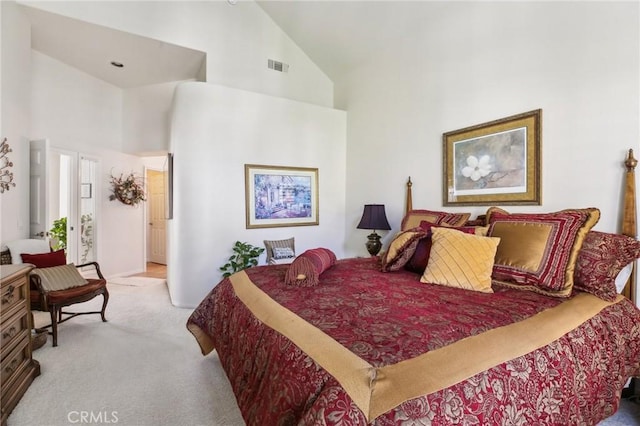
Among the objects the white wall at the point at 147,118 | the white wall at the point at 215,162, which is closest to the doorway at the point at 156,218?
the white wall at the point at 147,118

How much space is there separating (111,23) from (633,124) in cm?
525

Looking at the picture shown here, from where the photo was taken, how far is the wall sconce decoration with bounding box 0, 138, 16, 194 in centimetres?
312

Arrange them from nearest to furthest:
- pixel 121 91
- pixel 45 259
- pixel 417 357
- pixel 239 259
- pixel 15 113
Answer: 1. pixel 417 357
2. pixel 45 259
3. pixel 15 113
4. pixel 239 259
5. pixel 121 91

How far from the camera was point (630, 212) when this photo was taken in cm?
196

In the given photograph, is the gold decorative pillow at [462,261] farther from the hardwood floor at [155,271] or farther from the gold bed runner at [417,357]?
the hardwood floor at [155,271]

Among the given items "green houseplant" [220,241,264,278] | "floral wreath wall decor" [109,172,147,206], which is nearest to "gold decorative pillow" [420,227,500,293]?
"green houseplant" [220,241,264,278]

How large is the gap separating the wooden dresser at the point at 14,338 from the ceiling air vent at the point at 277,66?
12.9 ft

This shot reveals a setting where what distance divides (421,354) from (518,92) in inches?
102

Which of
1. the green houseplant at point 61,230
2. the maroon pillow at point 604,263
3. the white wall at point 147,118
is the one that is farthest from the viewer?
the white wall at point 147,118

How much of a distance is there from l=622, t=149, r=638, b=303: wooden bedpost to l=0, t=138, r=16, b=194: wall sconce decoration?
5497 mm

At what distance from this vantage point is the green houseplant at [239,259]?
3861mm

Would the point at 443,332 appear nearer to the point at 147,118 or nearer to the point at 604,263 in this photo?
the point at 604,263

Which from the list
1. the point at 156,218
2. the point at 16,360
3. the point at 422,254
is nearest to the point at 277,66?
the point at 422,254

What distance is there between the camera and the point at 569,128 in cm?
229
